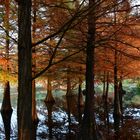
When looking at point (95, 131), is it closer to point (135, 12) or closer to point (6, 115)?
point (135, 12)

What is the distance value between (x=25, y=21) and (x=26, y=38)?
0.22 metres

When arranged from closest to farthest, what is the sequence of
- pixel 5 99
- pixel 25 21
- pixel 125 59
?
pixel 25 21 < pixel 125 59 < pixel 5 99

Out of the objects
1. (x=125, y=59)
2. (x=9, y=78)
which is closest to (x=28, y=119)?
(x=9, y=78)

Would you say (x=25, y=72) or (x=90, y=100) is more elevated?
(x=90, y=100)

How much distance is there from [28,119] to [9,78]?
10365mm

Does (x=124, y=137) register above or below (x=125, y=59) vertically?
below

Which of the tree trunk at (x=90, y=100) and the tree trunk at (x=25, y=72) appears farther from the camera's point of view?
the tree trunk at (x=90, y=100)

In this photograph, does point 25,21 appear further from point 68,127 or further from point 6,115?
point 6,115

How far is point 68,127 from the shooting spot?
15.1 m

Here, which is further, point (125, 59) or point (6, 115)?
point (6, 115)

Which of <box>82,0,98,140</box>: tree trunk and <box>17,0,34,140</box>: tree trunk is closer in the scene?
<box>17,0,34,140</box>: tree trunk

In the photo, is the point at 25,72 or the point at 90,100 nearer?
the point at 25,72

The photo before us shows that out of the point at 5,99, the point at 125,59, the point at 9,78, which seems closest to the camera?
the point at 9,78

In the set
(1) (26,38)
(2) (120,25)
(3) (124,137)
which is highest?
→ (2) (120,25)
